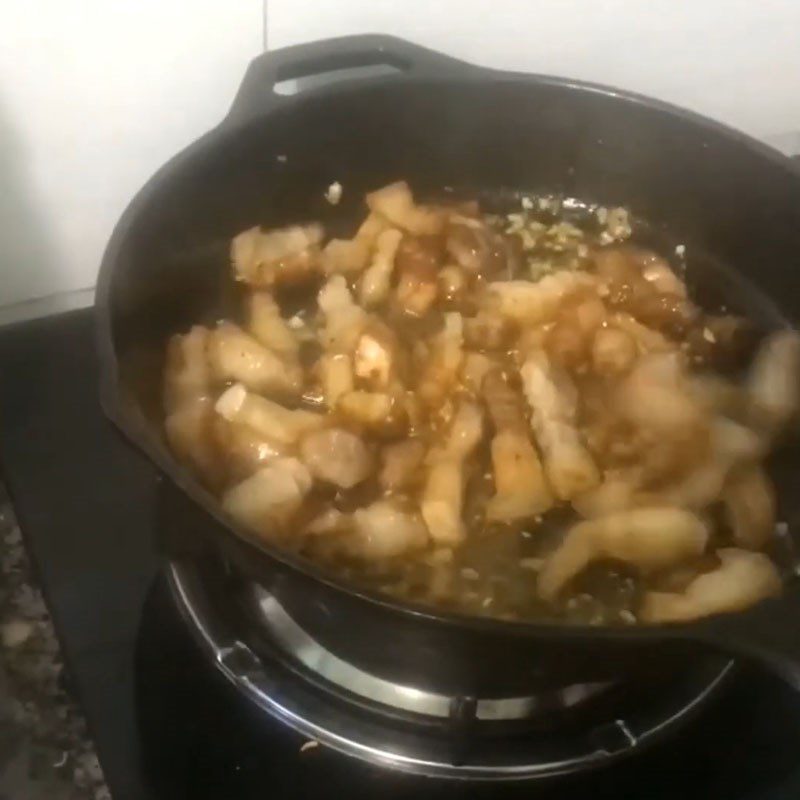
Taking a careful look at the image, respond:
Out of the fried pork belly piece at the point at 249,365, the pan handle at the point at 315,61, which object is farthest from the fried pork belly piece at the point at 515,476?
the pan handle at the point at 315,61

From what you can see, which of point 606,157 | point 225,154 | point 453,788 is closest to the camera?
point 453,788

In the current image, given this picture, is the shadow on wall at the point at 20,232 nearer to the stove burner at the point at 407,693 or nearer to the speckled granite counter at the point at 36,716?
the speckled granite counter at the point at 36,716

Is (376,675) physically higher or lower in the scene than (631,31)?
lower

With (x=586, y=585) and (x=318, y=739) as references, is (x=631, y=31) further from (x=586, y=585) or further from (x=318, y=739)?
(x=318, y=739)

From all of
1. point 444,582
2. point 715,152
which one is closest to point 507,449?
point 444,582

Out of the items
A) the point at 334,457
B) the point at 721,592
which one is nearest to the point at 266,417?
the point at 334,457
